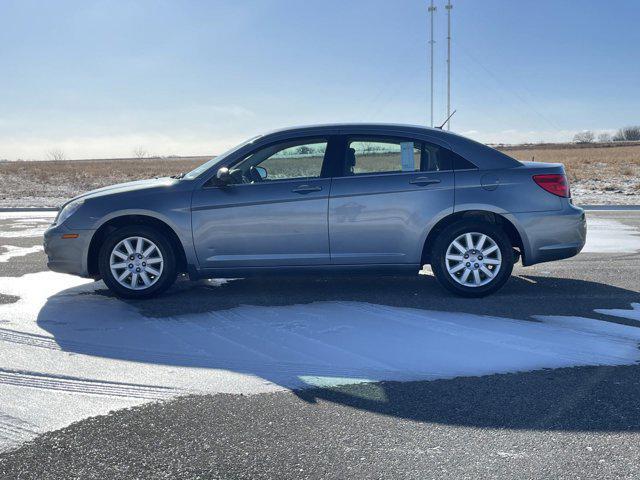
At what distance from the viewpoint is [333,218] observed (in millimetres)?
6395

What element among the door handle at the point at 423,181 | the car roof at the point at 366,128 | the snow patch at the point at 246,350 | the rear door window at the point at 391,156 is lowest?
the snow patch at the point at 246,350

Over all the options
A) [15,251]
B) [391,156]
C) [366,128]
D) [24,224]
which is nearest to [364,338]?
[391,156]

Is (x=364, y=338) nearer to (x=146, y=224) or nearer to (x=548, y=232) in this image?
(x=548, y=232)

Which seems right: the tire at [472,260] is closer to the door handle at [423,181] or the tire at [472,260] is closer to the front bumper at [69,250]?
the door handle at [423,181]

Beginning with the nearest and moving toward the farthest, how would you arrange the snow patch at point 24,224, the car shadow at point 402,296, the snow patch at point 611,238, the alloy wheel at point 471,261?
1. the car shadow at point 402,296
2. the alloy wheel at point 471,261
3. the snow patch at point 611,238
4. the snow patch at point 24,224

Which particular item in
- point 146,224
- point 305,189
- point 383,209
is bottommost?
point 146,224

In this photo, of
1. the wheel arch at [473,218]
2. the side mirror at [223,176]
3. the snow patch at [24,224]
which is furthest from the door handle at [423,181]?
the snow patch at [24,224]

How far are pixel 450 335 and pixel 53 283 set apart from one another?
4482 millimetres

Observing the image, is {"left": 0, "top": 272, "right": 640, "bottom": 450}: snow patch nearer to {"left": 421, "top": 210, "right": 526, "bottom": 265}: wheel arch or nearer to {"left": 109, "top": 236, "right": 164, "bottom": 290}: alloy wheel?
{"left": 109, "top": 236, "right": 164, "bottom": 290}: alloy wheel

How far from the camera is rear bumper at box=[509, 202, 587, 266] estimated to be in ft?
21.3

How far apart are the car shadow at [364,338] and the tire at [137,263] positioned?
5.7 inches

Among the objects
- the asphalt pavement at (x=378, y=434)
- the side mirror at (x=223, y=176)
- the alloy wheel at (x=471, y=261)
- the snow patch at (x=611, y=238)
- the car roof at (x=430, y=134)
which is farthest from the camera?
the snow patch at (x=611, y=238)

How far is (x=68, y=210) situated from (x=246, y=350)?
2867 millimetres

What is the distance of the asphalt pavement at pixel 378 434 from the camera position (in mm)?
3041
